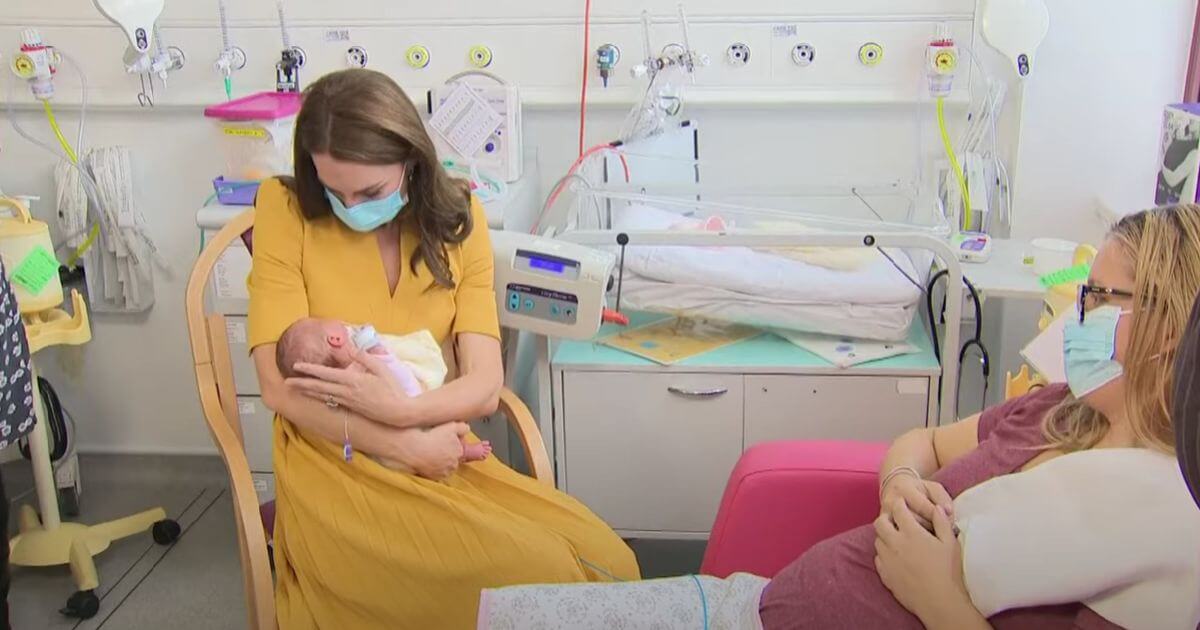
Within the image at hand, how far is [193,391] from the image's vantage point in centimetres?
320

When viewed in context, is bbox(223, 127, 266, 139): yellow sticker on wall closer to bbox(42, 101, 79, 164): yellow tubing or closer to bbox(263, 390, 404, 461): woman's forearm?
bbox(42, 101, 79, 164): yellow tubing

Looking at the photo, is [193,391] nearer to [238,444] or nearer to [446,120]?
[446,120]

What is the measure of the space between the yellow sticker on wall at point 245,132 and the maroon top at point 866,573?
1.69 meters

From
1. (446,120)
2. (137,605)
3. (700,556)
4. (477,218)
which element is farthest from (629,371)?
(137,605)

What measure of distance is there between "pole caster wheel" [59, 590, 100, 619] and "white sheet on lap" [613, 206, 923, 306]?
142 cm

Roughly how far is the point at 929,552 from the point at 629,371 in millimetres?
994

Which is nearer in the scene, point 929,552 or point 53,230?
point 929,552

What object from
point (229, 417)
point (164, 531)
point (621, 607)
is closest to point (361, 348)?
point (229, 417)

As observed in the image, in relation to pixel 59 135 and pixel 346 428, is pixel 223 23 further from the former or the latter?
pixel 346 428

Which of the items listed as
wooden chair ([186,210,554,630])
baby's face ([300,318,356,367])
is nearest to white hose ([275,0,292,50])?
wooden chair ([186,210,554,630])

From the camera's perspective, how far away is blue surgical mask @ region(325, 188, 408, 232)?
187 cm

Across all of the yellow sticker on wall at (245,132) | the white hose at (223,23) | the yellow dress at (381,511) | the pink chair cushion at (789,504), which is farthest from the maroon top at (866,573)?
the white hose at (223,23)

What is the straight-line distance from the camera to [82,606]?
8.14 ft

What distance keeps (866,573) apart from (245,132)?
181 cm
